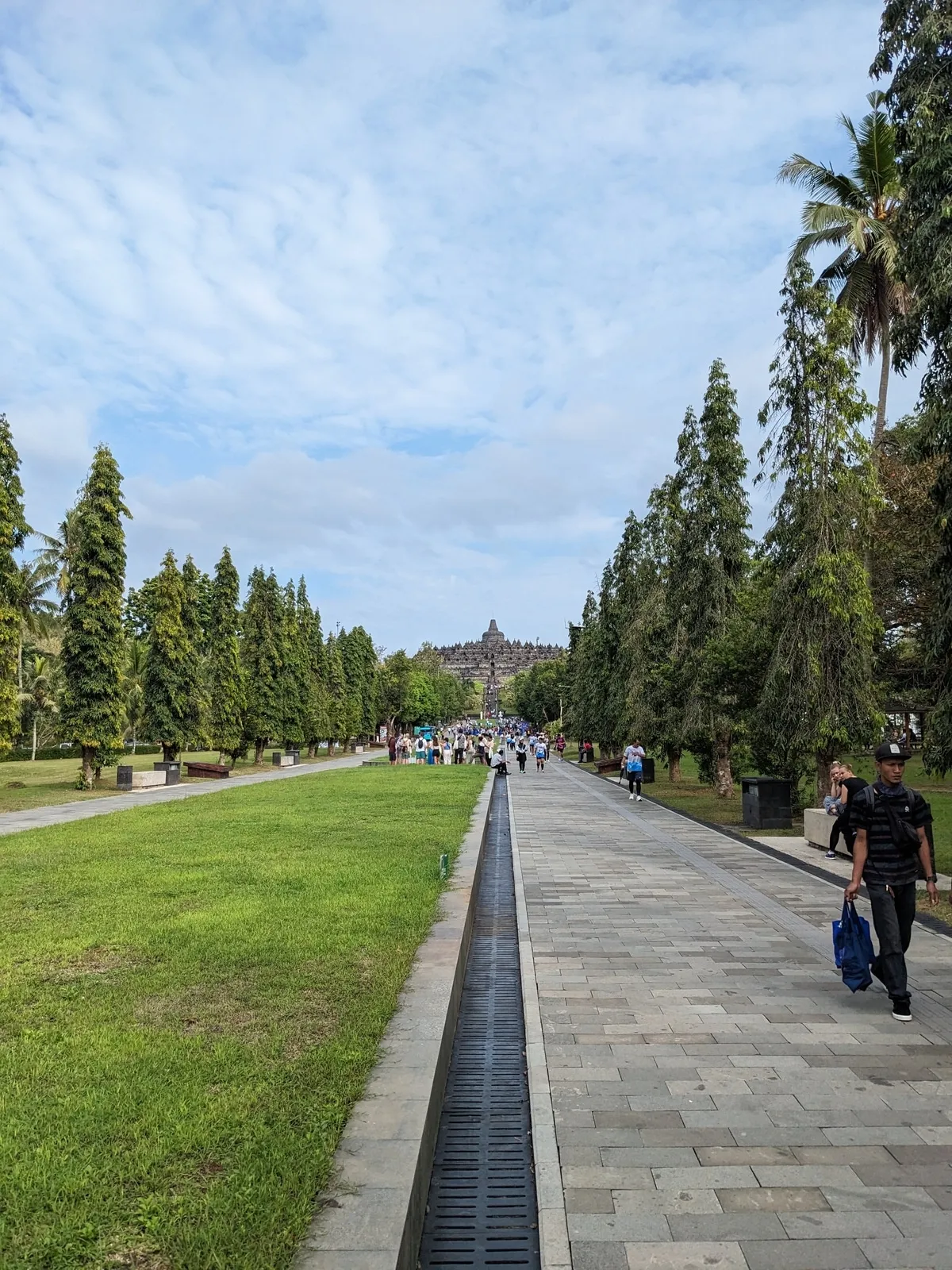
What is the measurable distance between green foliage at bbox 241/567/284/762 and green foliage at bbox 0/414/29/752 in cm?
1953

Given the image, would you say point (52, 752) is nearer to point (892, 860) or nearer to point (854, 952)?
point (854, 952)

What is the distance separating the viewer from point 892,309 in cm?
2464

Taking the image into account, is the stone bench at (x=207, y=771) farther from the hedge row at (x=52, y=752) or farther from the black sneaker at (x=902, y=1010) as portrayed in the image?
the black sneaker at (x=902, y=1010)

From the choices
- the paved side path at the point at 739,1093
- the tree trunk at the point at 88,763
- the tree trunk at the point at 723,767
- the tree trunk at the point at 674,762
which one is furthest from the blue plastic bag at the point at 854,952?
the tree trunk at the point at 88,763

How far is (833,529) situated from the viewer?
16.7 metres

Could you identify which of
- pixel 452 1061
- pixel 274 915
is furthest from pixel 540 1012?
pixel 274 915

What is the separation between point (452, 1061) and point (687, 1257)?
241 cm

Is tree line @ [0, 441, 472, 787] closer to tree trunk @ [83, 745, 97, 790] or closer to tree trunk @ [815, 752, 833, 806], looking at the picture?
tree trunk @ [83, 745, 97, 790]

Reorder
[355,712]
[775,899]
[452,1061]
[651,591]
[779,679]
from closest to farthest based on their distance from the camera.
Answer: [452,1061] → [775,899] → [779,679] → [651,591] → [355,712]

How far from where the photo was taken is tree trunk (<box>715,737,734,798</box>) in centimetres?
2389

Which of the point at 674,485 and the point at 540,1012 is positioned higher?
the point at 674,485

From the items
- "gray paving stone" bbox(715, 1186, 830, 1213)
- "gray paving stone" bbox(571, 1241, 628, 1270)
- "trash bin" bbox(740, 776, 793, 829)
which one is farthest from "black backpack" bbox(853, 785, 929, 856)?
"trash bin" bbox(740, 776, 793, 829)

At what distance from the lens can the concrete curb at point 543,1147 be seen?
318 cm

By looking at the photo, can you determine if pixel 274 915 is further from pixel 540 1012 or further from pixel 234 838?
pixel 234 838
